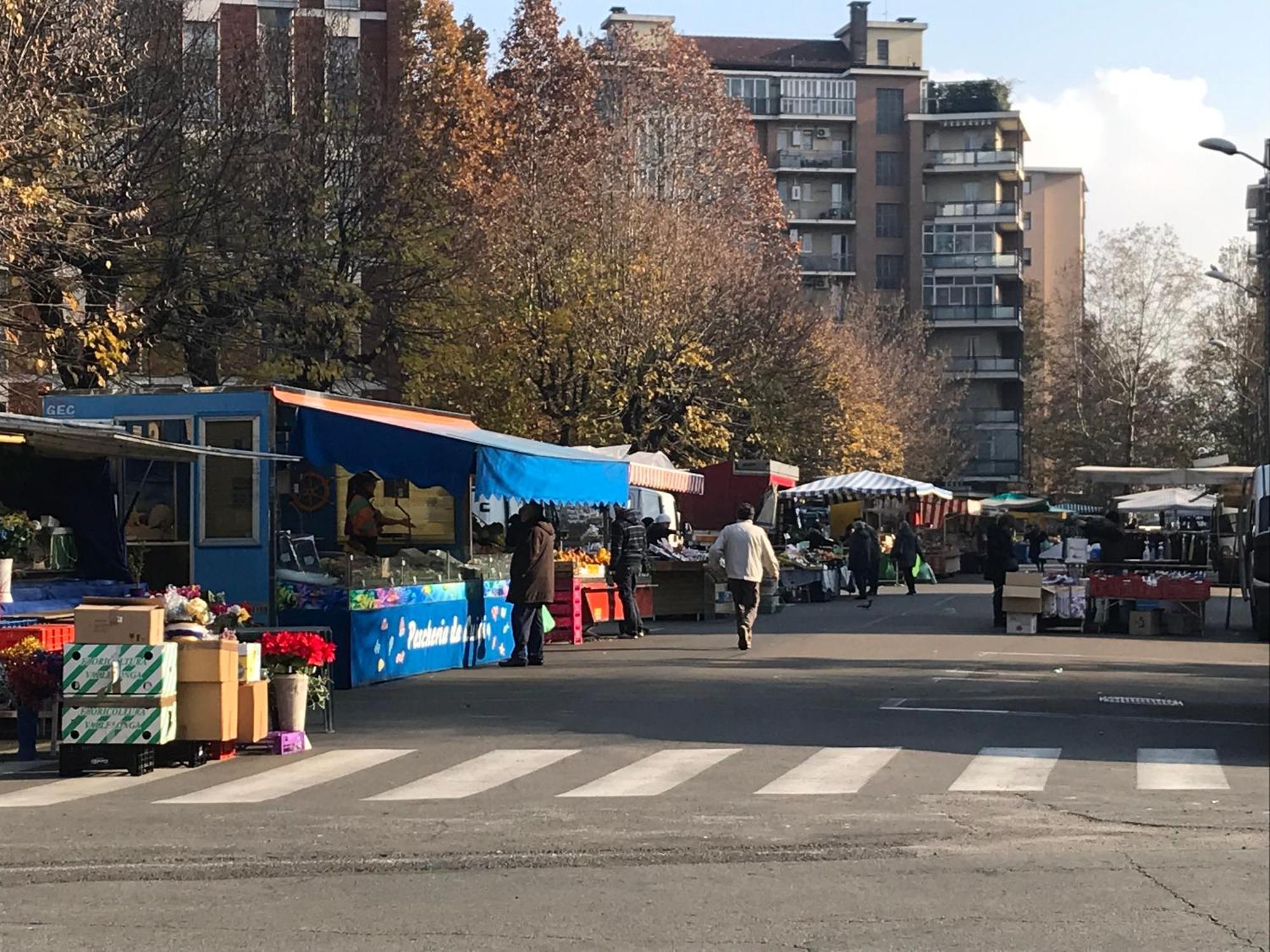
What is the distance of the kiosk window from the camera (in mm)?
18672

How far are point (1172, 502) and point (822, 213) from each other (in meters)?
55.3

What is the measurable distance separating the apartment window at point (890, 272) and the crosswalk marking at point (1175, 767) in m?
89.2

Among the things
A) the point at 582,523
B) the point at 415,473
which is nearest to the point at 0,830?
the point at 415,473

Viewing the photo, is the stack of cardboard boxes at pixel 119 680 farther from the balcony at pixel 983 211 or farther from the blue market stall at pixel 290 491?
the balcony at pixel 983 211

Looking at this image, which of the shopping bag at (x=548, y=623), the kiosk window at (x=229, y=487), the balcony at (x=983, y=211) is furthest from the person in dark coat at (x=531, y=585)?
the balcony at (x=983, y=211)

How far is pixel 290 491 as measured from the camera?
20.2m

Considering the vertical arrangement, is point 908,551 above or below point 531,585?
below

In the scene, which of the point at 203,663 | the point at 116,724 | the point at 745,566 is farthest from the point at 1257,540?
the point at 116,724

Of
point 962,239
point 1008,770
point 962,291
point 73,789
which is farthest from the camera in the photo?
point 962,291

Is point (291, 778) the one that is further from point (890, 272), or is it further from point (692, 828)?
point (890, 272)

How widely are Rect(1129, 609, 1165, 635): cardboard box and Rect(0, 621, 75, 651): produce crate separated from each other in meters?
16.7

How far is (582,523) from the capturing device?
106 ft

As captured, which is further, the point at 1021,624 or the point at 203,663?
the point at 1021,624

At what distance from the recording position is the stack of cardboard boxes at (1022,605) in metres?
26.1
